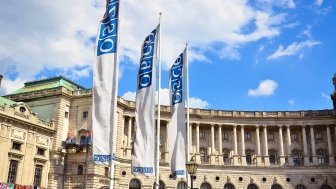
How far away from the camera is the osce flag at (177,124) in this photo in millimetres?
38750

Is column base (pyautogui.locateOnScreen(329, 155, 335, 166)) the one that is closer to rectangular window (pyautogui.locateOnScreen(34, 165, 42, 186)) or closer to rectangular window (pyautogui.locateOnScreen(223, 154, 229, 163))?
rectangular window (pyautogui.locateOnScreen(223, 154, 229, 163))

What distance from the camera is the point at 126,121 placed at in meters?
72.6

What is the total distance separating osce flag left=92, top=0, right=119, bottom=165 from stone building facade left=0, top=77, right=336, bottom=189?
35.1m

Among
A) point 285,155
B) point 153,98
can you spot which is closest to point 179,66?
point 153,98

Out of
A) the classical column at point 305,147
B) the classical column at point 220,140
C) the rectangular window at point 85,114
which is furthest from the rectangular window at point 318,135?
the rectangular window at point 85,114

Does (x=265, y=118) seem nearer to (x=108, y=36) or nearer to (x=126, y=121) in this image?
(x=126, y=121)

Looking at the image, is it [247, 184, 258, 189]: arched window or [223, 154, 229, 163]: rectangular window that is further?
[223, 154, 229, 163]: rectangular window

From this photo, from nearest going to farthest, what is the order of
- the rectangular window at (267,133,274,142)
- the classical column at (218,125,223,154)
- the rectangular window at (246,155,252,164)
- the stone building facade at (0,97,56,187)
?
the stone building facade at (0,97,56,187)
the classical column at (218,125,223,154)
the rectangular window at (246,155,252,164)
the rectangular window at (267,133,274,142)

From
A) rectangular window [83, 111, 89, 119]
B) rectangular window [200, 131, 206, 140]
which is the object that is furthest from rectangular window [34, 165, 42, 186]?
rectangular window [200, 131, 206, 140]

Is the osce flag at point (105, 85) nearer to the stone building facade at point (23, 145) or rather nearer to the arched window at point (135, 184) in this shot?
the stone building facade at point (23, 145)

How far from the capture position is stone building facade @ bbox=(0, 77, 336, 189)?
65.0m

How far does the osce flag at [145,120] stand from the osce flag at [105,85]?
15.7ft

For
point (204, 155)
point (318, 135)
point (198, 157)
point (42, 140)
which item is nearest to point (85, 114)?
point (42, 140)

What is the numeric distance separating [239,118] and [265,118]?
16.6 feet
